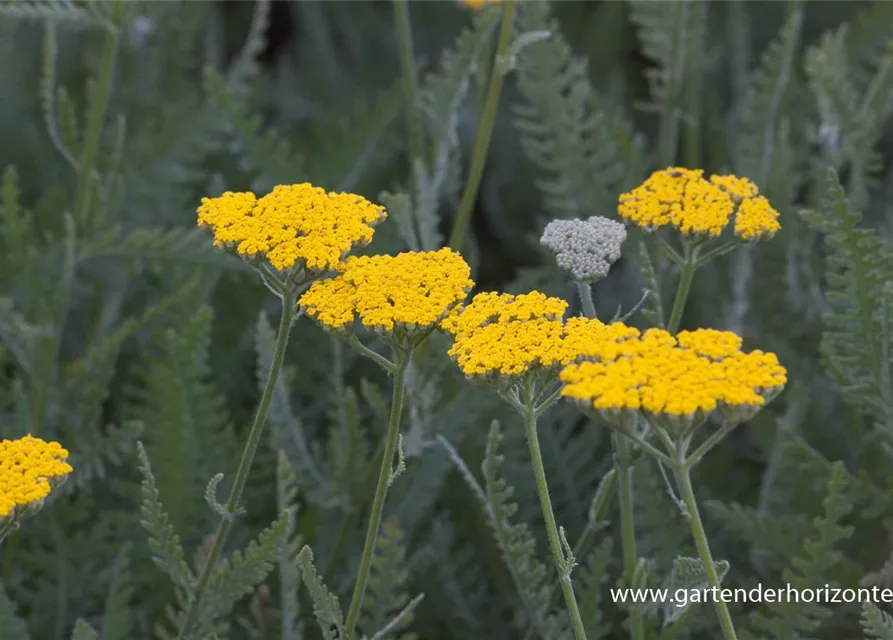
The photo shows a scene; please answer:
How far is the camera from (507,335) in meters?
1.28

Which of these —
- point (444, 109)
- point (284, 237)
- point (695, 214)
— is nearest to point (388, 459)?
point (284, 237)

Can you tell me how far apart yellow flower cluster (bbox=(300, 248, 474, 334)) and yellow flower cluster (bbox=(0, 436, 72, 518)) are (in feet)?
1.23

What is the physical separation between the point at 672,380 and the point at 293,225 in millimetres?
503

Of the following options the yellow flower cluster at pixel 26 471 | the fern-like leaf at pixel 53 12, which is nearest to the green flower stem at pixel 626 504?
the yellow flower cluster at pixel 26 471

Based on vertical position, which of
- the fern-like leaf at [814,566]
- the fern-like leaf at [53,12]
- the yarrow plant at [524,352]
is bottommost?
the fern-like leaf at [814,566]

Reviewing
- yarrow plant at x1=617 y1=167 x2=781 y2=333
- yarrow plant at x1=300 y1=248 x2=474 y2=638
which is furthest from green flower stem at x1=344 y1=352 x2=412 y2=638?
yarrow plant at x1=617 y1=167 x2=781 y2=333

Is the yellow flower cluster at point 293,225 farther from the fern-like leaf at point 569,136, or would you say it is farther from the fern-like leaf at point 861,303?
the fern-like leaf at point 569,136

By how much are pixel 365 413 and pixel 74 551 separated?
27.5 inches

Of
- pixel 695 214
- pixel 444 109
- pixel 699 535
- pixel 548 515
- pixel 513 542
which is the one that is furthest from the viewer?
pixel 444 109

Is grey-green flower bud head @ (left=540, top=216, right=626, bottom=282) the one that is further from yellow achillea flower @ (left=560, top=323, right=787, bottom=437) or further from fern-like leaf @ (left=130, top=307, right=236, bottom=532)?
fern-like leaf @ (left=130, top=307, right=236, bottom=532)

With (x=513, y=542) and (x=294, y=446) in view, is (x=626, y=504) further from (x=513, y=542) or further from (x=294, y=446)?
(x=294, y=446)

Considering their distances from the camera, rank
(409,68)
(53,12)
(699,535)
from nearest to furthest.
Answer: (699,535), (53,12), (409,68)

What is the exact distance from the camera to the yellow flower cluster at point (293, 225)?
1.30 meters

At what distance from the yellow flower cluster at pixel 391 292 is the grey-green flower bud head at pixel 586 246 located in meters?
0.16
